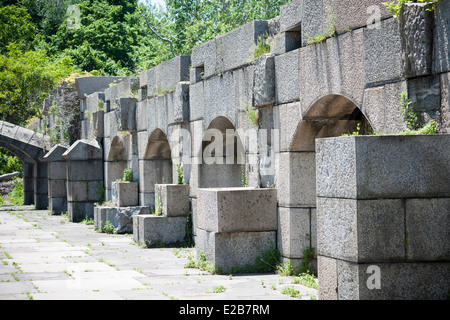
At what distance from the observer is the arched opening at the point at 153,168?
44.1 feet

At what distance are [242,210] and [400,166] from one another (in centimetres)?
336

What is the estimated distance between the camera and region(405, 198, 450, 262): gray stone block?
509 cm

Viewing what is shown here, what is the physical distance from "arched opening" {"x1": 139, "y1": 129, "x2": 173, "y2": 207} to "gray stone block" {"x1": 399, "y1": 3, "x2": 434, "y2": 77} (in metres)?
8.13

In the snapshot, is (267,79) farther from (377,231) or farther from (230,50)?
(377,231)

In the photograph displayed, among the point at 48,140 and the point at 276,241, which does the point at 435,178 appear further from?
the point at 48,140

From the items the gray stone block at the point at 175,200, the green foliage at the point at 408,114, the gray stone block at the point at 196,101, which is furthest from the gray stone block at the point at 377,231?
the gray stone block at the point at 175,200

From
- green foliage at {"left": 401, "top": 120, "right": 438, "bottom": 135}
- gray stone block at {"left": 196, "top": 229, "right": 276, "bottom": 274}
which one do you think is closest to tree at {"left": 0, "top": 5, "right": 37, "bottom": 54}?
gray stone block at {"left": 196, "top": 229, "right": 276, "bottom": 274}

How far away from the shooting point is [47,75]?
2444cm

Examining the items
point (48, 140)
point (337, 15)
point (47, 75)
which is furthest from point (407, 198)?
point (47, 75)

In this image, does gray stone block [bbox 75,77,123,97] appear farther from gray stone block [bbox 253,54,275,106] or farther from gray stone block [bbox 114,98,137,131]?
gray stone block [bbox 253,54,275,106]

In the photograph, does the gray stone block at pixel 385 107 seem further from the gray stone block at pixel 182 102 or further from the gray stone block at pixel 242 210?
the gray stone block at pixel 182 102
